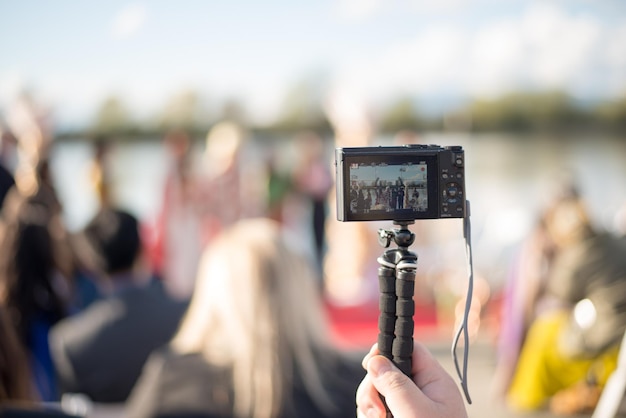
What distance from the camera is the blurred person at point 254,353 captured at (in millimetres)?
1683

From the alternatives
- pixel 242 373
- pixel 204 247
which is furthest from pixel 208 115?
pixel 242 373

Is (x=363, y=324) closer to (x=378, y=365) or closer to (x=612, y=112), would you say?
(x=378, y=365)

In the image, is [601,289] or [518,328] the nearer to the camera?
[601,289]

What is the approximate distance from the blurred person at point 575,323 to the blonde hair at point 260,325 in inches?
73.6

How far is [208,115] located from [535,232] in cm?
2088

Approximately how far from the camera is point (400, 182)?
909 mm

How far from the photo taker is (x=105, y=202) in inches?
163

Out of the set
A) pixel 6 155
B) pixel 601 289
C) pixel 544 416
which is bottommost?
pixel 544 416

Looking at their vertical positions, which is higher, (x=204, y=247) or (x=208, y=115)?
(x=208, y=115)

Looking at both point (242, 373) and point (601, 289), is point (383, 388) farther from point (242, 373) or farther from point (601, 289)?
point (601, 289)

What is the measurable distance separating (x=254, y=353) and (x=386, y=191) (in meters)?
0.91

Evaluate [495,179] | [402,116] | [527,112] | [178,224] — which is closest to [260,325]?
[178,224]

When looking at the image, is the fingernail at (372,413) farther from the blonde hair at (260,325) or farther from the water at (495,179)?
the blonde hair at (260,325)

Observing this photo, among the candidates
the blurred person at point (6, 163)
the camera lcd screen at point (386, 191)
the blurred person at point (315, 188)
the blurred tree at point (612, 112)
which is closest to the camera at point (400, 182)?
the camera lcd screen at point (386, 191)
